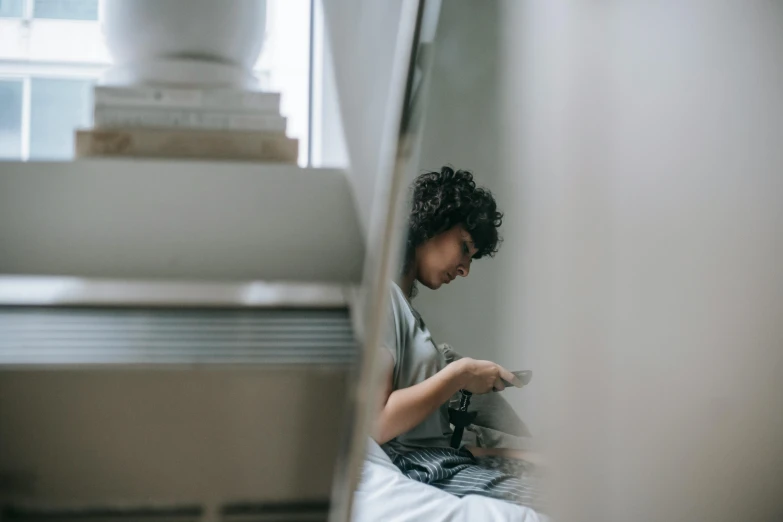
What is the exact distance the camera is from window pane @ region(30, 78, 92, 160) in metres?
1.11

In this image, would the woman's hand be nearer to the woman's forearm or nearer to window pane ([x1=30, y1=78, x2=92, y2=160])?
the woman's forearm

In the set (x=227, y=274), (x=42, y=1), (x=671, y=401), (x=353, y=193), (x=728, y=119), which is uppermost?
(x=42, y=1)

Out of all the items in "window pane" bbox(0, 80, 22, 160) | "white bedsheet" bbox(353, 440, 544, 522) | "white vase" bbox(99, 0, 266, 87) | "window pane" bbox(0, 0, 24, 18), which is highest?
"window pane" bbox(0, 0, 24, 18)

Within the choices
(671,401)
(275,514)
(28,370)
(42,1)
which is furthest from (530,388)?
(42,1)

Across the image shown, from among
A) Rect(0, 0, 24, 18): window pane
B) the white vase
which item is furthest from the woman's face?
Rect(0, 0, 24, 18): window pane

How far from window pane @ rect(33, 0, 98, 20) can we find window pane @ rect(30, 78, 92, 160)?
0.11 m

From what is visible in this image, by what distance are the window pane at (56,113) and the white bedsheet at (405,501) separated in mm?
704

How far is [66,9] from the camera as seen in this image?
113cm

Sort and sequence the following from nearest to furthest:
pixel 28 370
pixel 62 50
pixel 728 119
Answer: pixel 28 370, pixel 728 119, pixel 62 50

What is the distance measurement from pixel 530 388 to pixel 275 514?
0.35 meters

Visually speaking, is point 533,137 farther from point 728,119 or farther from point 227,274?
point 227,274

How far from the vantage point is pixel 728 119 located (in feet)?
3.31

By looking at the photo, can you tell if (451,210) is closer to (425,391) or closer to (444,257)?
(444,257)

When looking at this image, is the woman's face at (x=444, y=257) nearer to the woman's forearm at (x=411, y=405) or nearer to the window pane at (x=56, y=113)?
the woman's forearm at (x=411, y=405)
